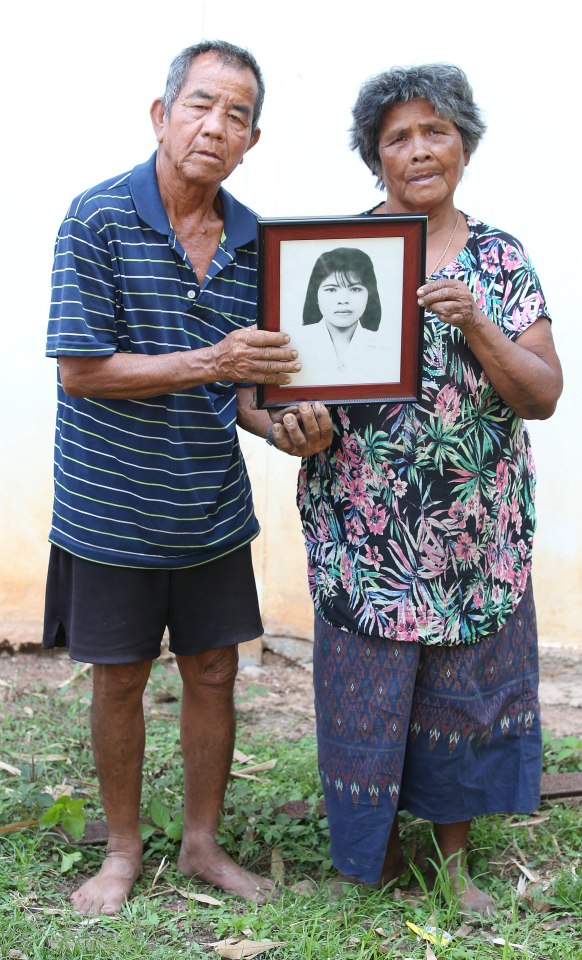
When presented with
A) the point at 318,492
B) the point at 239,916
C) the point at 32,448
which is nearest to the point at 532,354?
the point at 318,492

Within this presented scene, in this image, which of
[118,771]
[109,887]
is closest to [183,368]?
[118,771]

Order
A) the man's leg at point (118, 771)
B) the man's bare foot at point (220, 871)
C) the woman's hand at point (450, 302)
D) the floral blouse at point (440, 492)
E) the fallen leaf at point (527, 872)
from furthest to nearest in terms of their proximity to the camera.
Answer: the fallen leaf at point (527, 872) < the man's bare foot at point (220, 871) < the man's leg at point (118, 771) < the floral blouse at point (440, 492) < the woman's hand at point (450, 302)

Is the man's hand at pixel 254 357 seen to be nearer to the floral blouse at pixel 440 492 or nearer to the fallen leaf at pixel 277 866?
the floral blouse at pixel 440 492

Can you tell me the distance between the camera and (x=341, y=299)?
274 centimetres

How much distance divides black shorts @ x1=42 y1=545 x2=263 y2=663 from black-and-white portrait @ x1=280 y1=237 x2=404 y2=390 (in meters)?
0.66

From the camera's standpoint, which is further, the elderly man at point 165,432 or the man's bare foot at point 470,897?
the man's bare foot at point 470,897

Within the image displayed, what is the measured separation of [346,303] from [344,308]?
0.04 ft

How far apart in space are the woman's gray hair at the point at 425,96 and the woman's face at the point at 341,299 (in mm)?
473

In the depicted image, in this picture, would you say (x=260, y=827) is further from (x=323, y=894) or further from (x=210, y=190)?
(x=210, y=190)

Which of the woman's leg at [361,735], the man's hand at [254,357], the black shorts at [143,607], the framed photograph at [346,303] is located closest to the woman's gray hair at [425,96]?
the framed photograph at [346,303]

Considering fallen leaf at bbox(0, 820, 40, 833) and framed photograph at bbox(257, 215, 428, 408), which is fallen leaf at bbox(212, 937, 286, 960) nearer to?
fallen leaf at bbox(0, 820, 40, 833)

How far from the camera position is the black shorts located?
3.00 meters

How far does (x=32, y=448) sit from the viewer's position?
477cm

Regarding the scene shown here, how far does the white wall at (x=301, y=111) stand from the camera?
4367mm
